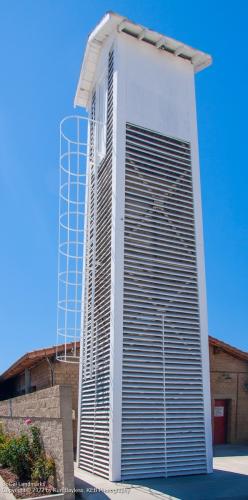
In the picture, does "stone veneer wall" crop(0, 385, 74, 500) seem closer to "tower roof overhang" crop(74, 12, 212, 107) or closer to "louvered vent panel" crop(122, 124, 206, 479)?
"louvered vent panel" crop(122, 124, 206, 479)

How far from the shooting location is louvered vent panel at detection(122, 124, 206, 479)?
10289 mm

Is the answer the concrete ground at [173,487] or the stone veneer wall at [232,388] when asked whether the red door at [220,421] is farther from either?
the concrete ground at [173,487]

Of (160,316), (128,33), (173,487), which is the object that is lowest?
(173,487)

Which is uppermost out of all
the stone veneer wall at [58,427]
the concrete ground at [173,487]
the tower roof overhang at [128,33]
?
the tower roof overhang at [128,33]

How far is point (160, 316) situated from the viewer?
11.1 meters

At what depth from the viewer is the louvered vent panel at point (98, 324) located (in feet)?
34.6

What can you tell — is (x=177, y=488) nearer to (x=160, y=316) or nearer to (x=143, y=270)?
(x=160, y=316)

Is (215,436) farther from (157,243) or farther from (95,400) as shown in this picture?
(157,243)

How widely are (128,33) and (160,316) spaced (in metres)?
6.95

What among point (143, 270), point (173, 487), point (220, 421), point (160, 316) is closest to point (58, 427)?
point (173, 487)

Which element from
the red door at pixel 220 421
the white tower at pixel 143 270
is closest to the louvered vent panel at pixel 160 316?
the white tower at pixel 143 270

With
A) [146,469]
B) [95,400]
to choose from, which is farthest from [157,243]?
[146,469]

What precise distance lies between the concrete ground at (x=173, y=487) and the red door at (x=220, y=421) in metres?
6.70

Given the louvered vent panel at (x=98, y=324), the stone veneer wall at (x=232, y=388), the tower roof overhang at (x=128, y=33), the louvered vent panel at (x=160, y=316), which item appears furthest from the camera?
the stone veneer wall at (x=232, y=388)
